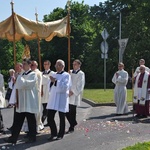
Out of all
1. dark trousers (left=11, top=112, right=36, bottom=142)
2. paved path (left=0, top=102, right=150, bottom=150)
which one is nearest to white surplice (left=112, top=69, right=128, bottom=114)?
paved path (left=0, top=102, right=150, bottom=150)

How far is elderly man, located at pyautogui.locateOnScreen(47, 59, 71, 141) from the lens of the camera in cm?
903

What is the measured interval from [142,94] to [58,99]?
4.86m

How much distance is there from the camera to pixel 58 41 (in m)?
41.5

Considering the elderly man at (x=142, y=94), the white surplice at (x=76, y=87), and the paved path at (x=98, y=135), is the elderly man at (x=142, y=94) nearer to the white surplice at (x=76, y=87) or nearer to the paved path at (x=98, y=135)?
the paved path at (x=98, y=135)

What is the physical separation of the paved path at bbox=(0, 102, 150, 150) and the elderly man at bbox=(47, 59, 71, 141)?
0.31 meters

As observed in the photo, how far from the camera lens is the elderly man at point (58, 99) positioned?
9031 millimetres

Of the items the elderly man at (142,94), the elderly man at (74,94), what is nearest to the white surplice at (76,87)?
the elderly man at (74,94)

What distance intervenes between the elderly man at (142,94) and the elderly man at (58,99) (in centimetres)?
448

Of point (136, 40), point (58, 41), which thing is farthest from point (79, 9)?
point (136, 40)

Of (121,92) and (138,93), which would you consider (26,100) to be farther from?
(121,92)

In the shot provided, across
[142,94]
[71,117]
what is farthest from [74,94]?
[142,94]

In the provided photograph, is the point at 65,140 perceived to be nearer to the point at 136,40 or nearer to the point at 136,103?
the point at 136,103

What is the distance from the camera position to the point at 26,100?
8562 mm

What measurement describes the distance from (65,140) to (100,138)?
0.92 metres
